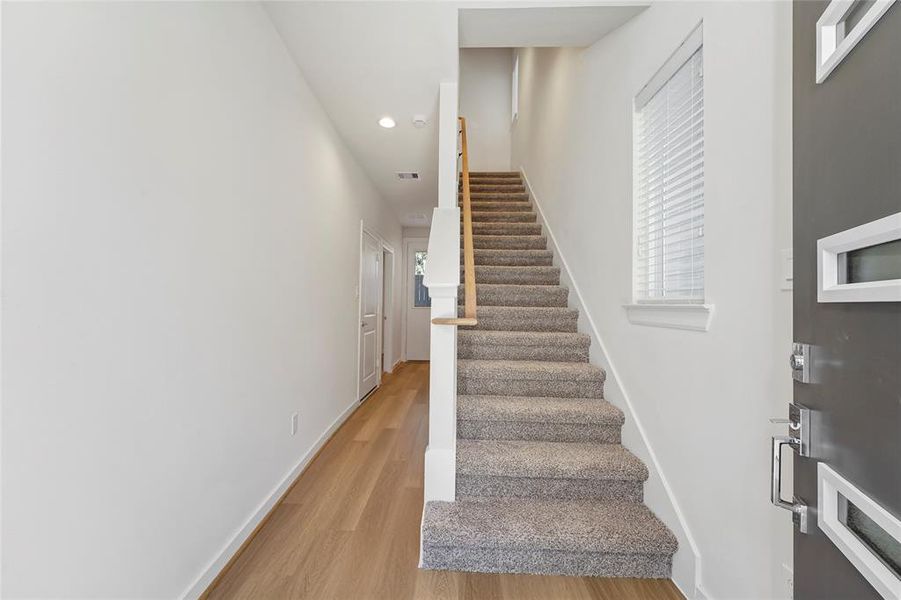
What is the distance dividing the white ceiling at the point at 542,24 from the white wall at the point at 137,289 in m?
1.14

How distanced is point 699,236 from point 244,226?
1.97 meters

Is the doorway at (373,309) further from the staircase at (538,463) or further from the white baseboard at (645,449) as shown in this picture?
the white baseboard at (645,449)

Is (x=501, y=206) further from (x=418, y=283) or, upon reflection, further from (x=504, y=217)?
(x=418, y=283)

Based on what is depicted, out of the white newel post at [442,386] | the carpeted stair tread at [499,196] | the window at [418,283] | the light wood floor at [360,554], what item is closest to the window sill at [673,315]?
the white newel post at [442,386]

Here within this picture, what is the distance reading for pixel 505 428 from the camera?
2037 mm

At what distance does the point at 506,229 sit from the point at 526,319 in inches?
58.7

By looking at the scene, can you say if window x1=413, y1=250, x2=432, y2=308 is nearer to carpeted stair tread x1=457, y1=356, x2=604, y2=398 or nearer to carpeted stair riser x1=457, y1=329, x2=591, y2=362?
carpeted stair riser x1=457, y1=329, x2=591, y2=362

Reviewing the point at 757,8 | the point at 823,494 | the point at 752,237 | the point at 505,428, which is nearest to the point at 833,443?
the point at 823,494

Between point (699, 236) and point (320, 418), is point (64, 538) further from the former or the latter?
point (699, 236)

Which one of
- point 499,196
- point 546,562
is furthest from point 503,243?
point 546,562

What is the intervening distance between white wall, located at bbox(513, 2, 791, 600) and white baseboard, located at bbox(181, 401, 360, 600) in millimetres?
1865

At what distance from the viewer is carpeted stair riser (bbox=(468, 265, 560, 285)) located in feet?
10.6

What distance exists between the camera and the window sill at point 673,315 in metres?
1.34

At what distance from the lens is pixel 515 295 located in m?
3.05
